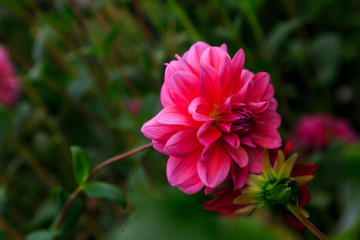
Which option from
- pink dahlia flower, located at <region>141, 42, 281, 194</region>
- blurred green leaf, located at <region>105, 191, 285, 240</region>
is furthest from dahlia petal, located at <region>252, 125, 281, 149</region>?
blurred green leaf, located at <region>105, 191, 285, 240</region>

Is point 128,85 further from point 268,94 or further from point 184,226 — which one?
point 184,226

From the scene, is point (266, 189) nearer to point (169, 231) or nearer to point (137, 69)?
point (169, 231)

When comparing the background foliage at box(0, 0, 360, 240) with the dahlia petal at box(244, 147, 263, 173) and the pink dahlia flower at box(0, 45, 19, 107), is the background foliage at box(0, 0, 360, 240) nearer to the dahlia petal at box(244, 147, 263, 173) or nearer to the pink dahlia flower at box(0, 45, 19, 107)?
the pink dahlia flower at box(0, 45, 19, 107)

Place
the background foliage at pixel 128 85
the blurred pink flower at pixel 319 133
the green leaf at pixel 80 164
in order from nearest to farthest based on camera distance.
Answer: the green leaf at pixel 80 164 < the background foliage at pixel 128 85 < the blurred pink flower at pixel 319 133

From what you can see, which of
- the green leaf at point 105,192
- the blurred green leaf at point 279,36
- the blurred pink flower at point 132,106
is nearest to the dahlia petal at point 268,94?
the green leaf at point 105,192

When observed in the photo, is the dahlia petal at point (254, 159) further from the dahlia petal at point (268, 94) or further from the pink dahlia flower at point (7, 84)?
the pink dahlia flower at point (7, 84)

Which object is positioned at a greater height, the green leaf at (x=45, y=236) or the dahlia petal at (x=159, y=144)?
the dahlia petal at (x=159, y=144)

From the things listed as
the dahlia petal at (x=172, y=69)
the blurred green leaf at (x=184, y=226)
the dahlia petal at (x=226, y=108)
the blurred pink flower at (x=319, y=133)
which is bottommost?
the blurred pink flower at (x=319, y=133)

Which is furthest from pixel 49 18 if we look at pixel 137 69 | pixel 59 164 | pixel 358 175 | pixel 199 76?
pixel 358 175
